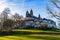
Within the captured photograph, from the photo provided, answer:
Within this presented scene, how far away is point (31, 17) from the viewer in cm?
326

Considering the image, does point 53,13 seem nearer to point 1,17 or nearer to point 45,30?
point 45,30

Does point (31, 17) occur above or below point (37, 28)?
above

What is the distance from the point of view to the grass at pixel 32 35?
318cm

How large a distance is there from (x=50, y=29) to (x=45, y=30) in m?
0.11

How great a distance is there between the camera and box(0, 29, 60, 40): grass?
3.18m

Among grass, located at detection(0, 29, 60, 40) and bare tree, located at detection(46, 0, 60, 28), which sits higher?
bare tree, located at detection(46, 0, 60, 28)

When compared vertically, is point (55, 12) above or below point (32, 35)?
above

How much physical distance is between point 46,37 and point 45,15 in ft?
1.51

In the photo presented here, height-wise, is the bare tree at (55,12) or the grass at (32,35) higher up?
the bare tree at (55,12)

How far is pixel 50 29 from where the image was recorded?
3.27 m

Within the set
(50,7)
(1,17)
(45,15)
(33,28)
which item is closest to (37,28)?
(33,28)

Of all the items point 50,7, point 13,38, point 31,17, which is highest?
point 50,7

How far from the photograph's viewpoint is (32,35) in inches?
127

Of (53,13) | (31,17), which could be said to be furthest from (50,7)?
(31,17)
